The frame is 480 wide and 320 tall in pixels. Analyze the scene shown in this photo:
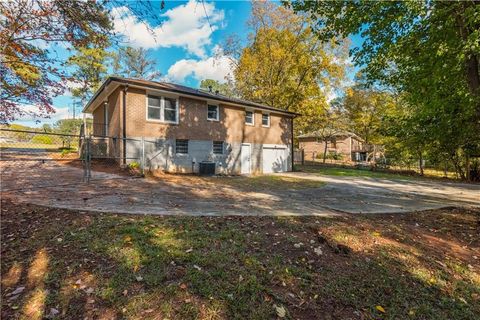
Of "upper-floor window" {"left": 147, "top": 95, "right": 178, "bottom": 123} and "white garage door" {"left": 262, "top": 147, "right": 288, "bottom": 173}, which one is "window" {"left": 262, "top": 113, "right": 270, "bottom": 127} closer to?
"white garage door" {"left": 262, "top": 147, "right": 288, "bottom": 173}

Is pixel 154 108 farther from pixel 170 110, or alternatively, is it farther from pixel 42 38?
pixel 42 38

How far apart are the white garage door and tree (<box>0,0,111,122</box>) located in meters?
13.6

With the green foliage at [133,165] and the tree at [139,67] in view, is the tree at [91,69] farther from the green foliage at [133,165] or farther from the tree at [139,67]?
the green foliage at [133,165]

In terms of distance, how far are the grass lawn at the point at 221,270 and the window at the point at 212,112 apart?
11809 millimetres

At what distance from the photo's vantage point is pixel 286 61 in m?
23.3

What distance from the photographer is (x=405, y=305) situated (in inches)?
113

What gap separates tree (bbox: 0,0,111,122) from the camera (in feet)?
14.9

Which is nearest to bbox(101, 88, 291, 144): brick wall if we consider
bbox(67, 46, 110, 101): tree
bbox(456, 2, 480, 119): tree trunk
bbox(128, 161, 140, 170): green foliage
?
bbox(128, 161, 140, 170): green foliage

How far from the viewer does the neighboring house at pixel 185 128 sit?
41.1 ft

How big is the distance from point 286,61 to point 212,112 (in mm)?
11701

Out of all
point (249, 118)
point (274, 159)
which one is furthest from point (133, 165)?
point (274, 159)

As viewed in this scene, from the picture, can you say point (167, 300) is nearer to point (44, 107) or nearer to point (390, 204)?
point (390, 204)

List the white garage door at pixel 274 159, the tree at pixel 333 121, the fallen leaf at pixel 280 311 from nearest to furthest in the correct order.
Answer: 1. the fallen leaf at pixel 280 311
2. the white garage door at pixel 274 159
3. the tree at pixel 333 121

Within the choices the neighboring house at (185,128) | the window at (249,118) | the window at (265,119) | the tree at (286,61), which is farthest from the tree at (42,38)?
the tree at (286,61)
